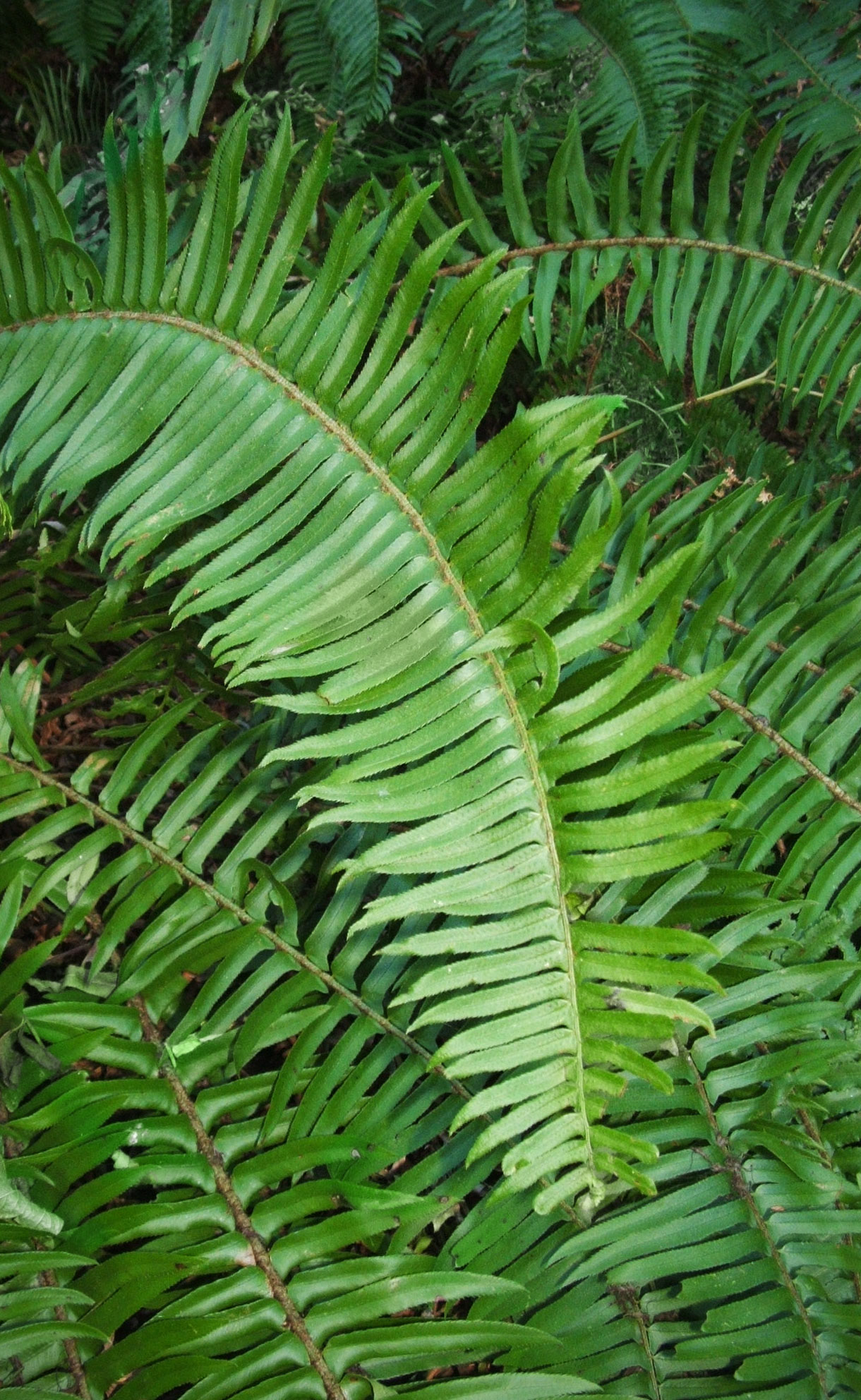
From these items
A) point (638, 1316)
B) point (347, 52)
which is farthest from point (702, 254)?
point (638, 1316)

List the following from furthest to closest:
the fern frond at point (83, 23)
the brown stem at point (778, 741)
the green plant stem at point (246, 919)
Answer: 1. the fern frond at point (83, 23)
2. the brown stem at point (778, 741)
3. the green plant stem at point (246, 919)

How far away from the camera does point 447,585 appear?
48.4 inches

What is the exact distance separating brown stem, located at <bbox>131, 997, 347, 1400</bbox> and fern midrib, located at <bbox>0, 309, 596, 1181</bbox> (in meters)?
0.25

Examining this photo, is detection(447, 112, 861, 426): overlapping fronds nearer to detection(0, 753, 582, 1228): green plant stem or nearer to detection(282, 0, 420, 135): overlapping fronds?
detection(282, 0, 420, 135): overlapping fronds

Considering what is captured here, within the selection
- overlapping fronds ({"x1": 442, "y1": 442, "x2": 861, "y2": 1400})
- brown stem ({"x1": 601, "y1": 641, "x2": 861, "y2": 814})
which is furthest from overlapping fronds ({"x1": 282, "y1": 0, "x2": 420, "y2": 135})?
brown stem ({"x1": 601, "y1": 641, "x2": 861, "y2": 814})

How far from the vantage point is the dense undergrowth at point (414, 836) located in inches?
43.9

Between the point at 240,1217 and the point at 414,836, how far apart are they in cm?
64

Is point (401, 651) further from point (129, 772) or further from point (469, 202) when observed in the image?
point (469, 202)

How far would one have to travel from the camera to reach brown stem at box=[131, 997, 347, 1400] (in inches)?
46.5

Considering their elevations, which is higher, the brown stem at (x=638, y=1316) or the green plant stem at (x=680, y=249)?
the green plant stem at (x=680, y=249)

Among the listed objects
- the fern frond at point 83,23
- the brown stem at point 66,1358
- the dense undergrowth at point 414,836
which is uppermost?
the fern frond at point 83,23

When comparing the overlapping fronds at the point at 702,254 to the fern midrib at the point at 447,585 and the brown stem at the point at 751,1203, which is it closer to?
the fern midrib at the point at 447,585

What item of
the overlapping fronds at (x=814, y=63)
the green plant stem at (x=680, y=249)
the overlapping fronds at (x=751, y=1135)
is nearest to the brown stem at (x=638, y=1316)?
the overlapping fronds at (x=751, y=1135)

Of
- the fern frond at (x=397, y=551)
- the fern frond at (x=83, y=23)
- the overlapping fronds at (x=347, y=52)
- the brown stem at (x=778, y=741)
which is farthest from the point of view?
the fern frond at (x=83, y=23)
